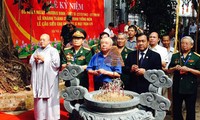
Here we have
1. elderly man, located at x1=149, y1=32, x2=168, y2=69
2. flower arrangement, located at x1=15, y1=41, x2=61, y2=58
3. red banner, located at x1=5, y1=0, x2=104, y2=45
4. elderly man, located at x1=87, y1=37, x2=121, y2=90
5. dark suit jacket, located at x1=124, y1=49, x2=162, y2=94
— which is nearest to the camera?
elderly man, located at x1=87, y1=37, x2=121, y2=90

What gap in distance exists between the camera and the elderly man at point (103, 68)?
152 inches

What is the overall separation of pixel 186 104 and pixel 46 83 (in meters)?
1.98

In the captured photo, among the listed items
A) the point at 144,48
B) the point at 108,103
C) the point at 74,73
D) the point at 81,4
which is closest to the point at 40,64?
the point at 74,73

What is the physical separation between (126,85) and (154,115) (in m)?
0.93

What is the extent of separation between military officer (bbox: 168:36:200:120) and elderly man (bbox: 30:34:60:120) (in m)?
1.67

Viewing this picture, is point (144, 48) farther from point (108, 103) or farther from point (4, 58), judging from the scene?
point (4, 58)

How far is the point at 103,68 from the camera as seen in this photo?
3936mm

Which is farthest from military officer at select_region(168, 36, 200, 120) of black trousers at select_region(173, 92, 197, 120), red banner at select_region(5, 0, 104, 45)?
red banner at select_region(5, 0, 104, 45)

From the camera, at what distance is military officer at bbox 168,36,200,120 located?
4.24 meters

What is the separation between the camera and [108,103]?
314cm

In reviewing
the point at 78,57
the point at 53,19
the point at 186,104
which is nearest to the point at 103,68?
the point at 78,57

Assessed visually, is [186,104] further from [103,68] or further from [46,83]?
[46,83]

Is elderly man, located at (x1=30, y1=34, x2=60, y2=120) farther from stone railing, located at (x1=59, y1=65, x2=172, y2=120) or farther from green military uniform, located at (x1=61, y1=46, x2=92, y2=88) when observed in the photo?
stone railing, located at (x1=59, y1=65, x2=172, y2=120)

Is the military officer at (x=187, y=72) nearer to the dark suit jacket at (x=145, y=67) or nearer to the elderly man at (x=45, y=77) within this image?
the dark suit jacket at (x=145, y=67)
